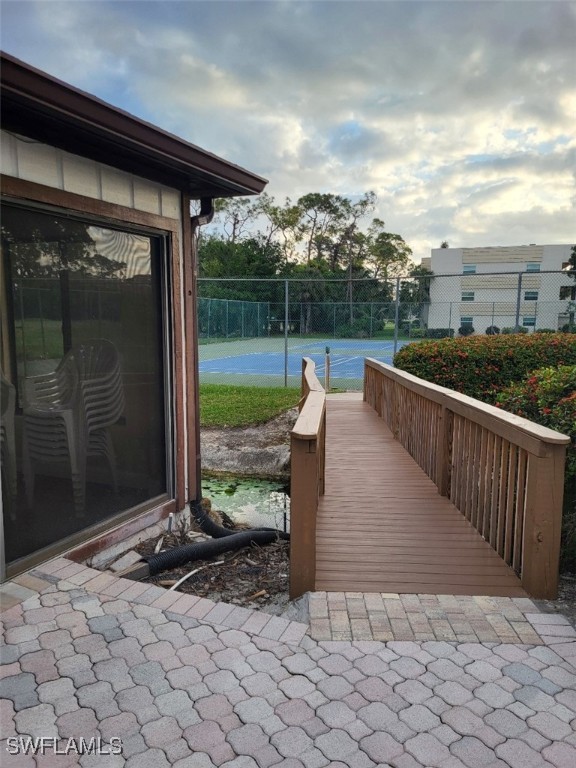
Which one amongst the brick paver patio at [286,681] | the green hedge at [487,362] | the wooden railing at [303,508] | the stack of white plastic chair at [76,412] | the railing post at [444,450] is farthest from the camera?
the green hedge at [487,362]

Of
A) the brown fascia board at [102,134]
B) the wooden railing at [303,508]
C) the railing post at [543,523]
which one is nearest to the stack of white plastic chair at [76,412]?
the brown fascia board at [102,134]

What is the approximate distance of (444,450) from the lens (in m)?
4.20

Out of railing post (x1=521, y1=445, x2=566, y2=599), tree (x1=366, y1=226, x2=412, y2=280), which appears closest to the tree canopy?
tree (x1=366, y1=226, x2=412, y2=280)

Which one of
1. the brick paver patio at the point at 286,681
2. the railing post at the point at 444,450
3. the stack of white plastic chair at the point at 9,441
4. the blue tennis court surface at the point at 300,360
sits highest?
the stack of white plastic chair at the point at 9,441

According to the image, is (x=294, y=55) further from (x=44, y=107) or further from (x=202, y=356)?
(x=202, y=356)

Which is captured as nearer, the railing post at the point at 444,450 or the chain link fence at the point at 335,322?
the railing post at the point at 444,450

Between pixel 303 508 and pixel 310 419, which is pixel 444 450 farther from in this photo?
pixel 303 508

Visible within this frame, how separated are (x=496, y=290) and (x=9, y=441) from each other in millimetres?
29816

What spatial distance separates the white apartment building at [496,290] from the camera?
29.0 m

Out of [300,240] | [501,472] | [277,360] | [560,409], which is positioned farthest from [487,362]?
[300,240]

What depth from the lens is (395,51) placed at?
5930 mm

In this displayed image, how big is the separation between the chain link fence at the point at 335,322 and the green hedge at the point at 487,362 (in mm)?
3911

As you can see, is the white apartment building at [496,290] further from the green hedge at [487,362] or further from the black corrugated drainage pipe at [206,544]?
the black corrugated drainage pipe at [206,544]

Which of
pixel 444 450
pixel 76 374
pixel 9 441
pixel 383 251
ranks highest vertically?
pixel 383 251
